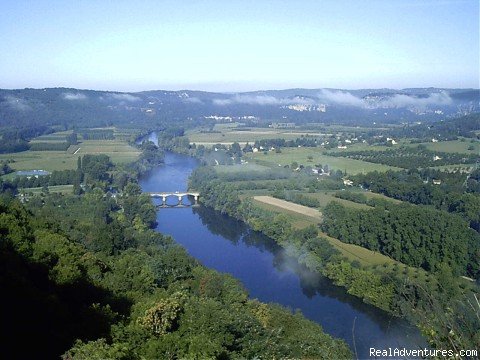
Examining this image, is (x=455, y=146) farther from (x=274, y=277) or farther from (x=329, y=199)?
(x=274, y=277)

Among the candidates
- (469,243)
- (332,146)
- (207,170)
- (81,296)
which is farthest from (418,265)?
(332,146)

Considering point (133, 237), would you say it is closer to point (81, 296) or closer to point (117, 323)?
point (81, 296)

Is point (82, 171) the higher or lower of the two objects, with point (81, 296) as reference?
lower

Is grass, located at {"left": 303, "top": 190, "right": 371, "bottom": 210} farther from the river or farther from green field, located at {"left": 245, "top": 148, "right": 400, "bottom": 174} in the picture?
green field, located at {"left": 245, "top": 148, "right": 400, "bottom": 174}

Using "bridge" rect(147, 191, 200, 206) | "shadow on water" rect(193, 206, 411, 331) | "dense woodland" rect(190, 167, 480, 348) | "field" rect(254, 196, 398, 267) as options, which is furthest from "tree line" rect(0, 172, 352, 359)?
"bridge" rect(147, 191, 200, 206)

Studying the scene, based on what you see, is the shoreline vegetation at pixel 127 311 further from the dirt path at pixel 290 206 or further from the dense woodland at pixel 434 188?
the dense woodland at pixel 434 188

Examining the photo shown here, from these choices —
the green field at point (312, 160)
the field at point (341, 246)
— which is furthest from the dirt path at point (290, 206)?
the green field at point (312, 160)
